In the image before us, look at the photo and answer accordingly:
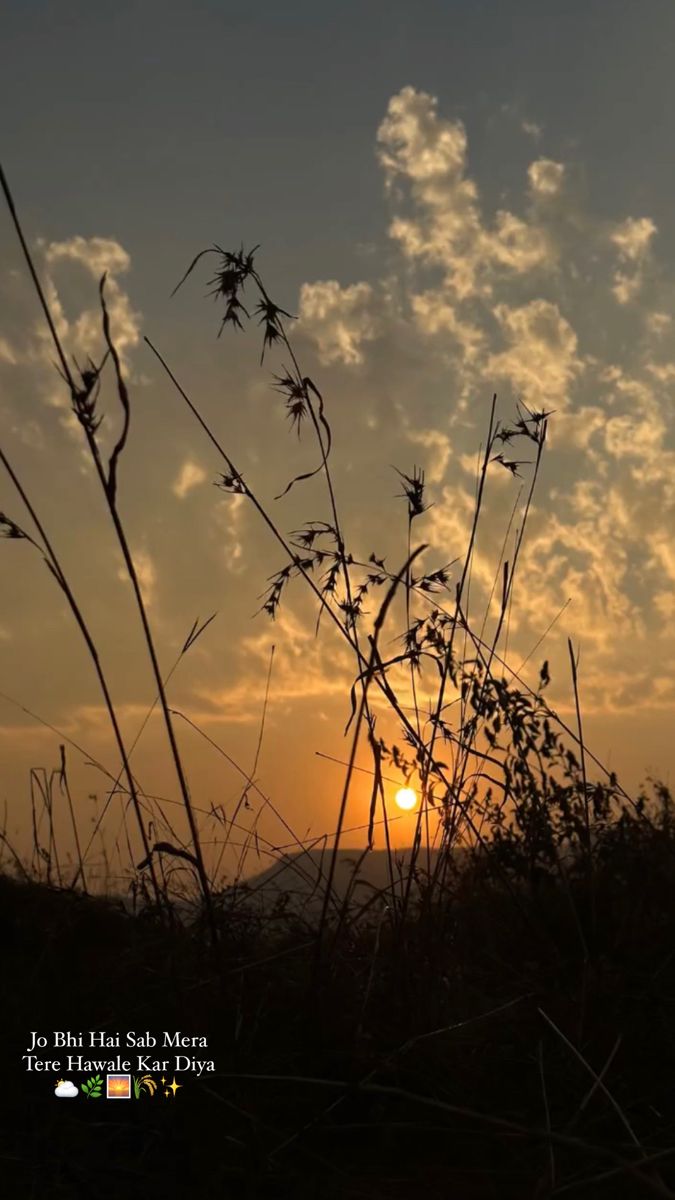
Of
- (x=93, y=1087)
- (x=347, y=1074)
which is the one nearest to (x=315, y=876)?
(x=347, y=1074)

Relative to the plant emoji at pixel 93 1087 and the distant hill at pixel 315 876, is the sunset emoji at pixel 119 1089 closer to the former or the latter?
the plant emoji at pixel 93 1087

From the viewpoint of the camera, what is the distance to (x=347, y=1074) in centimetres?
197

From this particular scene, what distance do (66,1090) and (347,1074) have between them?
534mm

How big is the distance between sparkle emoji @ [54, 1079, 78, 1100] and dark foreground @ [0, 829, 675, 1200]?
13 mm

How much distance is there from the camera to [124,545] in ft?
6.12

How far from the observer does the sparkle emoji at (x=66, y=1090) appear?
187cm

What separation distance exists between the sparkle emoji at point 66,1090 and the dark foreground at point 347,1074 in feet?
0.04

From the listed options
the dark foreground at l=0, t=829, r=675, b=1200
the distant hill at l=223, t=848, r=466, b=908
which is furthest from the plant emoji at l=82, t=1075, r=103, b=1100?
the distant hill at l=223, t=848, r=466, b=908

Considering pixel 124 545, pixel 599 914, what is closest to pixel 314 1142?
pixel 124 545

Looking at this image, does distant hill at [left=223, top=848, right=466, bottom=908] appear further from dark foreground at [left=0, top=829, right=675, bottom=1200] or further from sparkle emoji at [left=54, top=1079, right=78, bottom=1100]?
sparkle emoji at [left=54, top=1079, right=78, bottom=1100]

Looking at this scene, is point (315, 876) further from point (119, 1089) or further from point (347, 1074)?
point (119, 1089)

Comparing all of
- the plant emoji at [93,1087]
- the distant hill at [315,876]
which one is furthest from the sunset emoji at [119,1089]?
the distant hill at [315,876]

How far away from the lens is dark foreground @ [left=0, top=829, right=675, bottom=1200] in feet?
5.35

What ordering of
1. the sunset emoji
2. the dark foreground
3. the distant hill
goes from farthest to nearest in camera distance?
the distant hill, the sunset emoji, the dark foreground
